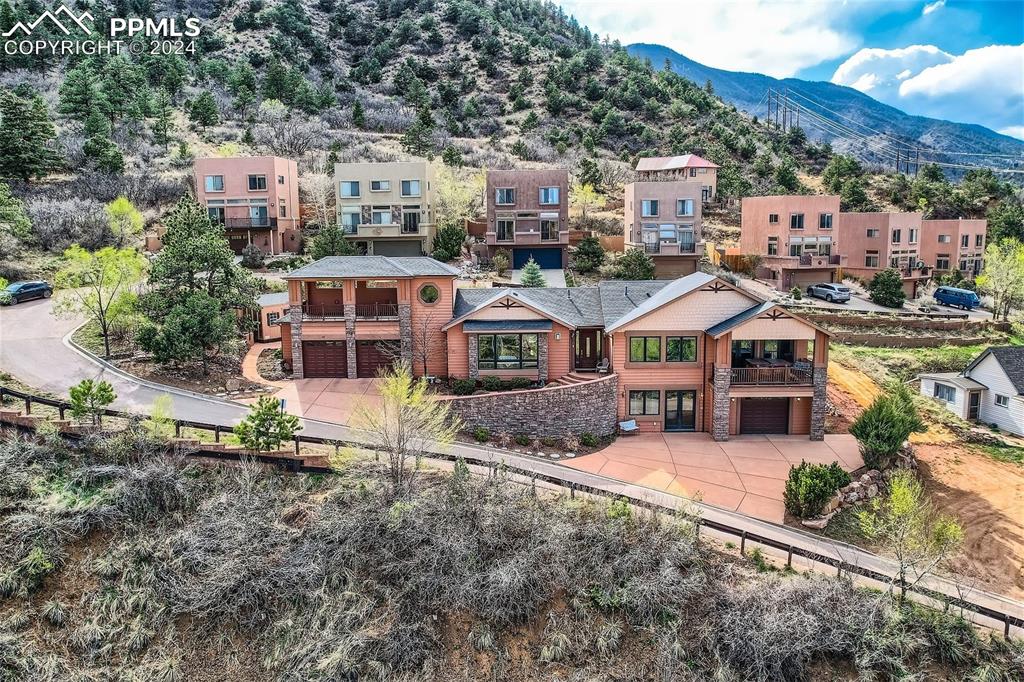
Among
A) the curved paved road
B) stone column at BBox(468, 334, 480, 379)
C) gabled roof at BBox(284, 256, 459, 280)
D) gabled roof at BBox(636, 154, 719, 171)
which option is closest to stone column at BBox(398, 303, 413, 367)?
gabled roof at BBox(284, 256, 459, 280)

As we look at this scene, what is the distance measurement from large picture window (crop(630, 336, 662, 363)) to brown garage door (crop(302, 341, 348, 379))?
14.2m

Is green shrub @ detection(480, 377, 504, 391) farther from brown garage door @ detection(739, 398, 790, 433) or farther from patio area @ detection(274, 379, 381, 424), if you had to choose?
brown garage door @ detection(739, 398, 790, 433)

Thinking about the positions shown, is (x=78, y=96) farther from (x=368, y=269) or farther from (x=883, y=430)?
(x=883, y=430)

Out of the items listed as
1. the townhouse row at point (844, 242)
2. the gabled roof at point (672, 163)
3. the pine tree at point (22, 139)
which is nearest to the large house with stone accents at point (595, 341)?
the townhouse row at point (844, 242)

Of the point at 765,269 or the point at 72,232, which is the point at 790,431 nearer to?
the point at 765,269

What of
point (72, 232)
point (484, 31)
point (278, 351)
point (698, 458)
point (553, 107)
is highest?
point (484, 31)

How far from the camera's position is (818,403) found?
1198 inches

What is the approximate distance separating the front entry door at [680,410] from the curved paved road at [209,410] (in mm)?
7172

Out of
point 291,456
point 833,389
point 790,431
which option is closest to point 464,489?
point 291,456

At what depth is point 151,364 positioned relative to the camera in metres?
32.8

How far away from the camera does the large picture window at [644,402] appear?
3130 centimetres

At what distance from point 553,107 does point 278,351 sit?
234 ft

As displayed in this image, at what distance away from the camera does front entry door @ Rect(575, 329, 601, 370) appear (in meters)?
33.8

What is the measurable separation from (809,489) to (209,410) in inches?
915
